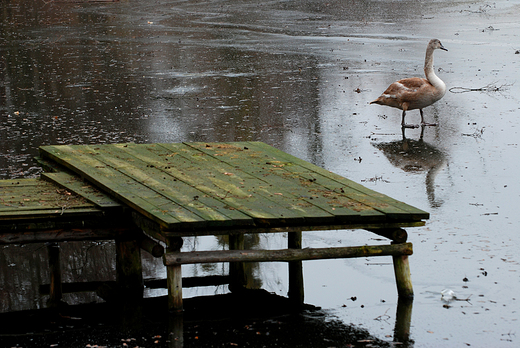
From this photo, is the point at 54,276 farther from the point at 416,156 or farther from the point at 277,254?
the point at 416,156

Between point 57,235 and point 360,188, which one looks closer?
point 57,235

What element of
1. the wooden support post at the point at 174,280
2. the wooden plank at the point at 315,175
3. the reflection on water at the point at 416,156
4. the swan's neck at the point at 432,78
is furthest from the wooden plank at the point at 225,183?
the swan's neck at the point at 432,78

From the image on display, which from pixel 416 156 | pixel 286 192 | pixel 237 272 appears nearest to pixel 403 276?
pixel 286 192

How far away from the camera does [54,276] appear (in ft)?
22.8

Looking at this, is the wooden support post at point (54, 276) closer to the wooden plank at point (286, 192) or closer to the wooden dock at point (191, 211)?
the wooden dock at point (191, 211)

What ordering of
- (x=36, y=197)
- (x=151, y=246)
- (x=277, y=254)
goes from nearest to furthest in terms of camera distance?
(x=277, y=254)
(x=151, y=246)
(x=36, y=197)

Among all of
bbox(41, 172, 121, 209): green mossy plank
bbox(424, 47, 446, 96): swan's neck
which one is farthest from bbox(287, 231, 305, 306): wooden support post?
bbox(424, 47, 446, 96): swan's neck

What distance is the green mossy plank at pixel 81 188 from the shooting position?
266 inches

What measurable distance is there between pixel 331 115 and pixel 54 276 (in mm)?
8133

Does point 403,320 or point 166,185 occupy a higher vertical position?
point 166,185

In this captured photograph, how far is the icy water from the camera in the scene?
698 cm

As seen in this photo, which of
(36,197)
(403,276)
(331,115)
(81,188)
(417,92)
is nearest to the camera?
(403,276)

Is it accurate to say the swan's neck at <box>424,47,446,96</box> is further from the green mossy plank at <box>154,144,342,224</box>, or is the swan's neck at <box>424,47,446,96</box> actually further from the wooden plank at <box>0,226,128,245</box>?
the wooden plank at <box>0,226,128,245</box>

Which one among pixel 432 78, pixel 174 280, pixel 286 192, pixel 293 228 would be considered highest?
pixel 432 78
